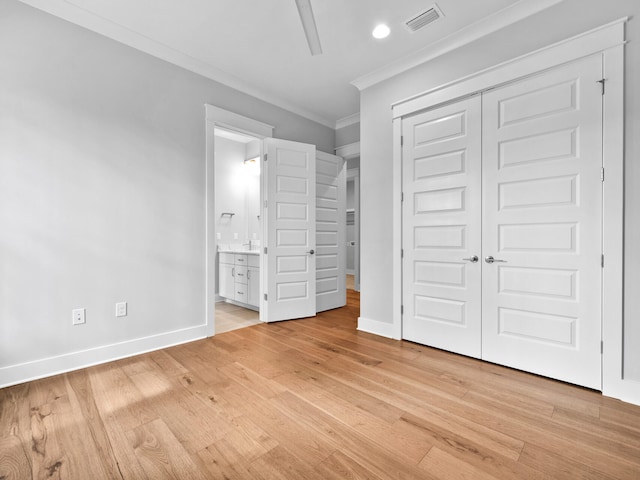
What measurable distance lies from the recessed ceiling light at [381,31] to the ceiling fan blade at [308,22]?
35.7 inches

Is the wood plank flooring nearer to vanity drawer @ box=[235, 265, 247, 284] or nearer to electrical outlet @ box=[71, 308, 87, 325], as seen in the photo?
electrical outlet @ box=[71, 308, 87, 325]

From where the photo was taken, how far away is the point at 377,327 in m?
3.43

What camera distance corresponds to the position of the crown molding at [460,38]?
2363mm

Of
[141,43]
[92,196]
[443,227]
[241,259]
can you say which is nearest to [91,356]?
[92,196]

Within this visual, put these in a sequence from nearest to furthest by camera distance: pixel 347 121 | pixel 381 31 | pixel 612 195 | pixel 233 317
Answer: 1. pixel 612 195
2. pixel 381 31
3. pixel 233 317
4. pixel 347 121

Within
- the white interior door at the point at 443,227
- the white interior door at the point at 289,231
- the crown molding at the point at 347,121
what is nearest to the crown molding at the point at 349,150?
the crown molding at the point at 347,121

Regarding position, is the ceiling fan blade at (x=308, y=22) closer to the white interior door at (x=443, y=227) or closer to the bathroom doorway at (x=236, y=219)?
the white interior door at (x=443, y=227)

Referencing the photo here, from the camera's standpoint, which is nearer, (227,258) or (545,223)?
(545,223)

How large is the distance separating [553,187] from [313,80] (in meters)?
2.71

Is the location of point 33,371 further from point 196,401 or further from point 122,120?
point 122,120

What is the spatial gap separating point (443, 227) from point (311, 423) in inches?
81.5

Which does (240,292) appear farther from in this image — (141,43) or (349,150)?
(141,43)

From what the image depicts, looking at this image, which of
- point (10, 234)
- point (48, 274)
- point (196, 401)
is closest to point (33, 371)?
point (48, 274)

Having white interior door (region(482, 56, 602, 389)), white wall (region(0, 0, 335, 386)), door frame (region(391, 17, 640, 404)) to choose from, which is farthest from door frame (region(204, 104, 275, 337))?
door frame (region(391, 17, 640, 404))
